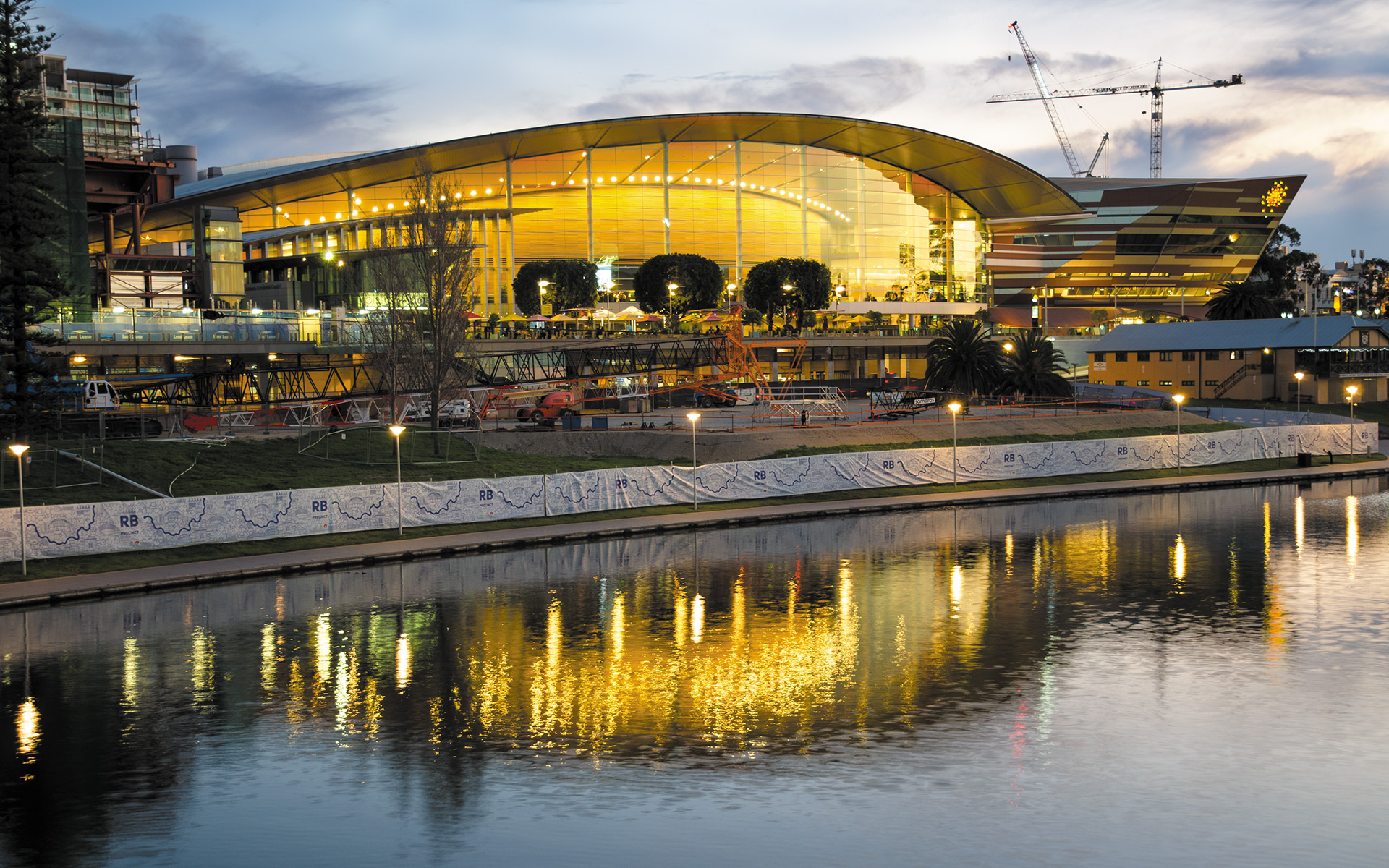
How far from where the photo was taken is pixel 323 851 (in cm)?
1341

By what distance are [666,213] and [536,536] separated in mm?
91429

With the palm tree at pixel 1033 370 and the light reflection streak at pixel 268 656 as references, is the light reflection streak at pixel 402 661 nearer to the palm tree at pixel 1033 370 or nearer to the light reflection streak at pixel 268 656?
the light reflection streak at pixel 268 656

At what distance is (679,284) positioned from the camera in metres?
116

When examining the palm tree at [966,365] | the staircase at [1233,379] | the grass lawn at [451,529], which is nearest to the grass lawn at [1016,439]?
the grass lawn at [451,529]

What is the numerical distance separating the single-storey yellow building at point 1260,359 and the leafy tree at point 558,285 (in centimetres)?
4932

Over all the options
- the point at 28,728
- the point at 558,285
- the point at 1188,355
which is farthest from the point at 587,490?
the point at 558,285

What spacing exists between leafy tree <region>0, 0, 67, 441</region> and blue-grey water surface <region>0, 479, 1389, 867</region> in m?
20.4

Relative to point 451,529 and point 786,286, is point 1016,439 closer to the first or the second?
point 451,529

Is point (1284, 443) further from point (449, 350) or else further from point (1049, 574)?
point (449, 350)

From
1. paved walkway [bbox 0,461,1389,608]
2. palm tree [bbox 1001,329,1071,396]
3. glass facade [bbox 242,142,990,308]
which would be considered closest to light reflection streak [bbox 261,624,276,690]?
paved walkway [bbox 0,461,1389,608]

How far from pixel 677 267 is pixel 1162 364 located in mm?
46093

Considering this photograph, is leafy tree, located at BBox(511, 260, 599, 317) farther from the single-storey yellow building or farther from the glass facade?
the single-storey yellow building

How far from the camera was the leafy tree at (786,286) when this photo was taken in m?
118

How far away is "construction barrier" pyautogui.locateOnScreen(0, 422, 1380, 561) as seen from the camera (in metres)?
34.3
